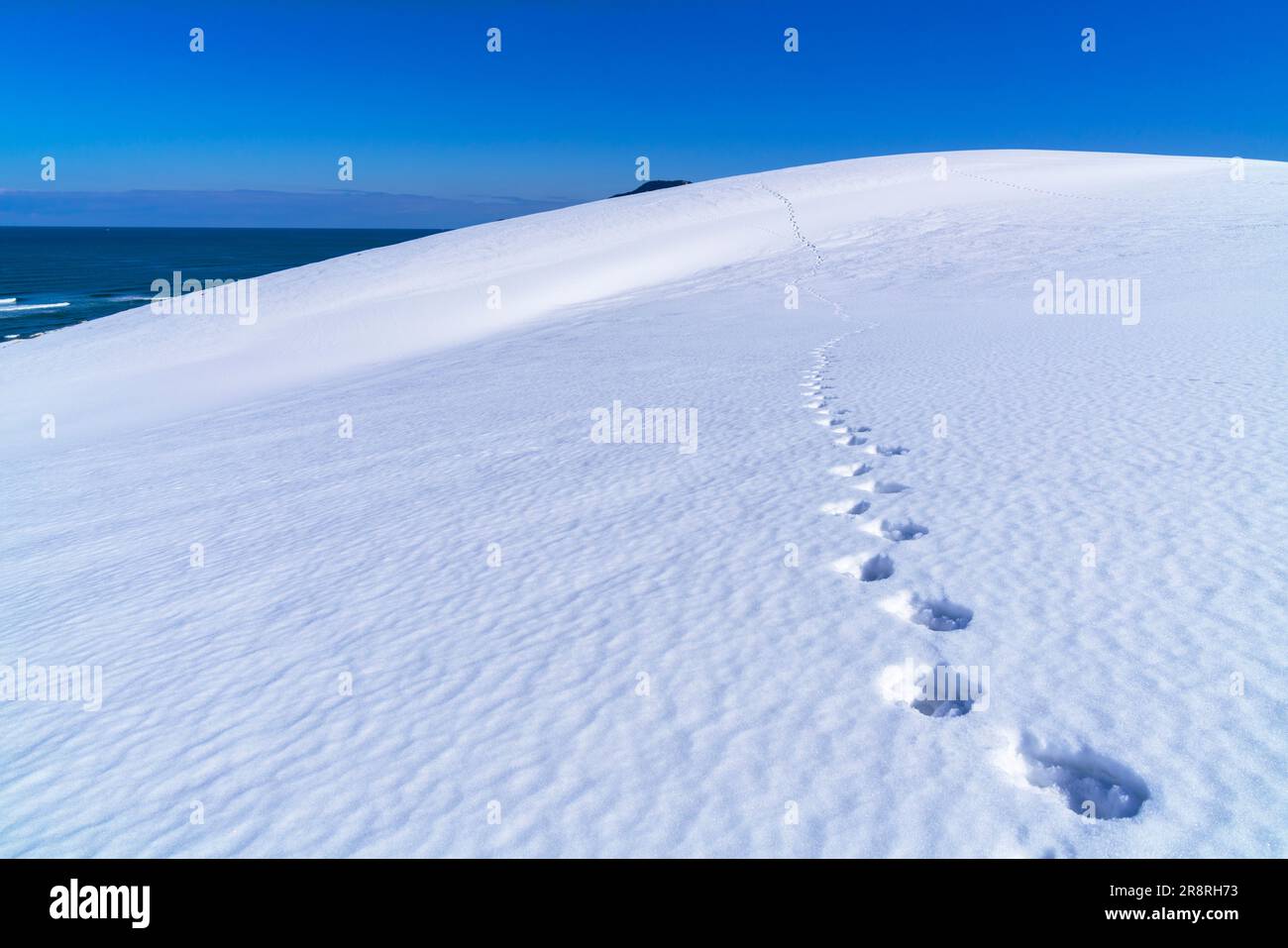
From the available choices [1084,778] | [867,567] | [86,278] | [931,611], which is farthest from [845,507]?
[86,278]

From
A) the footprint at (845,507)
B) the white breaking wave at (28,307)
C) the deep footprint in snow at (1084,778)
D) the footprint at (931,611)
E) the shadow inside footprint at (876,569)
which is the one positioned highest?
the white breaking wave at (28,307)

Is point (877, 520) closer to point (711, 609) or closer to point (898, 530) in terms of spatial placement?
point (898, 530)

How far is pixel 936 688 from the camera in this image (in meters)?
4.15

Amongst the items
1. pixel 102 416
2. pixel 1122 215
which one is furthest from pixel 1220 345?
pixel 102 416

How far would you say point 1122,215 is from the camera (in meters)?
23.7

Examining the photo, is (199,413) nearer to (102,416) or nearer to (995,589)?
(102,416)

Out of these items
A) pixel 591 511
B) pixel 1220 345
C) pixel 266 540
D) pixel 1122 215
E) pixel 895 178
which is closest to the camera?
pixel 591 511

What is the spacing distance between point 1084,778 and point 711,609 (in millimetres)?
2393

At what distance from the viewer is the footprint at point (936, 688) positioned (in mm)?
4020

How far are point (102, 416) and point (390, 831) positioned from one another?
2044 centimetres

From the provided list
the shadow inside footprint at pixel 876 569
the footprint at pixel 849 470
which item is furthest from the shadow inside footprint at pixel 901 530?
the footprint at pixel 849 470

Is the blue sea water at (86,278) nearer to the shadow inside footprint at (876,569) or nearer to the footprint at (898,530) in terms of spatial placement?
the footprint at (898,530)

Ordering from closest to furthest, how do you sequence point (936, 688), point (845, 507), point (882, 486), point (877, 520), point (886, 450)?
1. point (936, 688)
2. point (877, 520)
3. point (845, 507)
4. point (882, 486)
5. point (886, 450)
